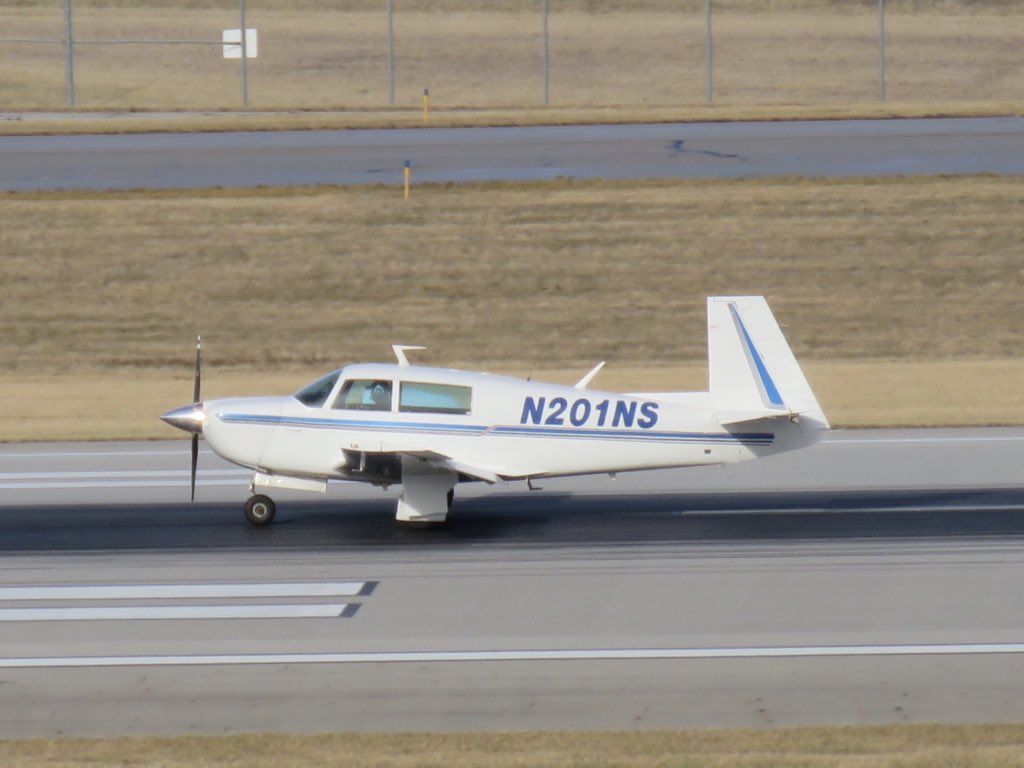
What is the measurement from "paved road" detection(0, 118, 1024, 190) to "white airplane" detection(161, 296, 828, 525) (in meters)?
18.4

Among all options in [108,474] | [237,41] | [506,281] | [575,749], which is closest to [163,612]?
[575,749]

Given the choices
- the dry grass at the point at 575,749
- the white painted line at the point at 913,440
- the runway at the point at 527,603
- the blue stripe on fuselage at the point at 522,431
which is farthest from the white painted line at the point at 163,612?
the white painted line at the point at 913,440

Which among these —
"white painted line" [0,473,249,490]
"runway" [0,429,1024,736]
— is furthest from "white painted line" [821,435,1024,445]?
"white painted line" [0,473,249,490]

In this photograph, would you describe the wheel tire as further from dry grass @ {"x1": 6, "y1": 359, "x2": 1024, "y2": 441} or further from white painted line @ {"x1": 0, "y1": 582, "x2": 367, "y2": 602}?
dry grass @ {"x1": 6, "y1": 359, "x2": 1024, "y2": 441}

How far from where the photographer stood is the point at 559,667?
13062mm

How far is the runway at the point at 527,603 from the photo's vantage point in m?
12.2

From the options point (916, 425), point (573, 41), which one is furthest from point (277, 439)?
point (573, 41)

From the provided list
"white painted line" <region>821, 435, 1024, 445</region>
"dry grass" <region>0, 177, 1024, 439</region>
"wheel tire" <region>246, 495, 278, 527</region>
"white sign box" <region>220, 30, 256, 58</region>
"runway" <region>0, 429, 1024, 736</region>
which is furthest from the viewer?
"white sign box" <region>220, 30, 256, 58</region>

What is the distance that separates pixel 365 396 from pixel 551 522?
2815 millimetres

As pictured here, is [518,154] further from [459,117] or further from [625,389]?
[625,389]

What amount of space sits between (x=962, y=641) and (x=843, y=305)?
1889 cm

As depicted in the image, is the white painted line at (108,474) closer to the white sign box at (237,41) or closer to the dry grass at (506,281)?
the dry grass at (506,281)

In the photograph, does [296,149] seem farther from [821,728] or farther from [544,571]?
[821,728]

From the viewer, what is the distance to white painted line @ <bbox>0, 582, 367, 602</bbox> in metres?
15.6
